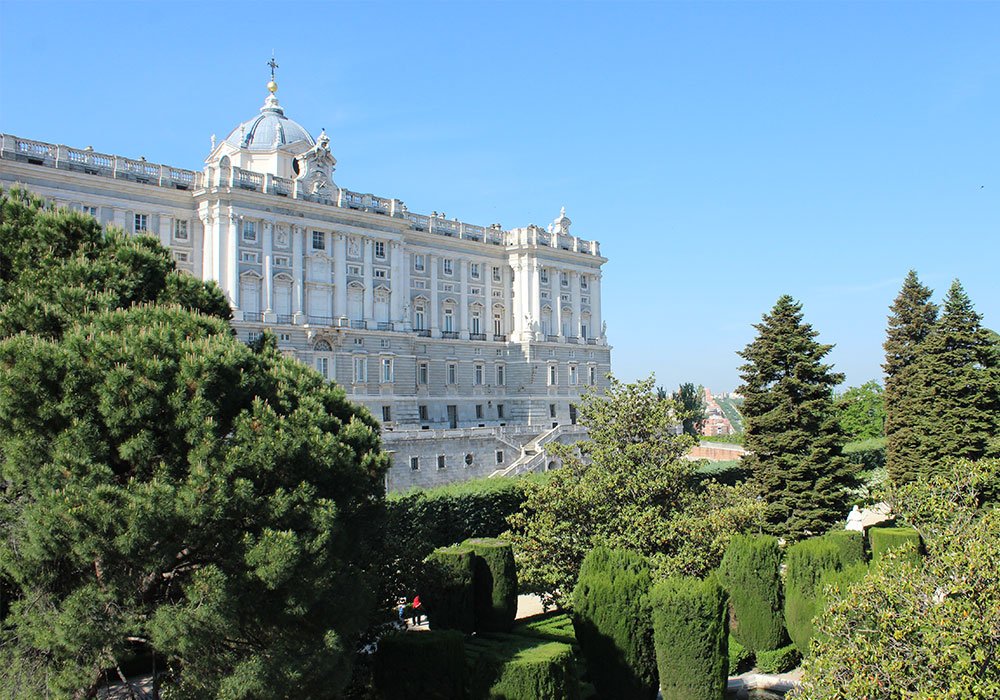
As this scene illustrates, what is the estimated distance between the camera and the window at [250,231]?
43916mm

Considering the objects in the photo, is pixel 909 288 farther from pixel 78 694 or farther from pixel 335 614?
Answer: pixel 78 694

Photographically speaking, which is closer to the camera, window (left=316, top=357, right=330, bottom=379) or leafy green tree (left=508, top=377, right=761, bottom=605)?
leafy green tree (left=508, top=377, right=761, bottom=605)

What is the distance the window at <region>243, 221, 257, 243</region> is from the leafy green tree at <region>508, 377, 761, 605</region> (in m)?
25.9

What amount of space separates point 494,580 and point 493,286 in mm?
40569

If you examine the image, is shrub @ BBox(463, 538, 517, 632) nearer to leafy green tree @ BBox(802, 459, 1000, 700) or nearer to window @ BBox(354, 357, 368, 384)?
leafy green tree @ BBox(802, 459, 1000, 700)

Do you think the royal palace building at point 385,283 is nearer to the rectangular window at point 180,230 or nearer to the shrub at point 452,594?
the rectangular window at point 180,230

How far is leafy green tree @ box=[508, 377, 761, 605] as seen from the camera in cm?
2216

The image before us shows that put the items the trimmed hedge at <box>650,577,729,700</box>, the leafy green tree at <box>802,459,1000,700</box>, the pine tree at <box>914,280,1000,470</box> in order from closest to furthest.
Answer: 1. the leafy green tree at <box>802,459,1000,700</box>
2. the trimmed hedge at <box>650,577,729,700</box>
3. the pine tree at <box>914,280,1000,470</box>

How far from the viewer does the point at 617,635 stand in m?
17.2

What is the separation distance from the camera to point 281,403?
1374 centimetres

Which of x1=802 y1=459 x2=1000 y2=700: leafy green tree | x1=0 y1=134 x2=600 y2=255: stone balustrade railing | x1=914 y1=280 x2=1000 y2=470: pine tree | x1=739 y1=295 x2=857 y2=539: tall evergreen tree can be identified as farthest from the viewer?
x1=0 y1=134 x2=600 y2=255: stone balustrade railing

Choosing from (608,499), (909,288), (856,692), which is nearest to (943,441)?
(909,288)

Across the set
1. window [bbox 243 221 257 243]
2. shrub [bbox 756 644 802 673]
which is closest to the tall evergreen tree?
shrub [bbox 756 644 802 673]

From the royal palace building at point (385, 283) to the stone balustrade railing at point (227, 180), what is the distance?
9 centimetres
